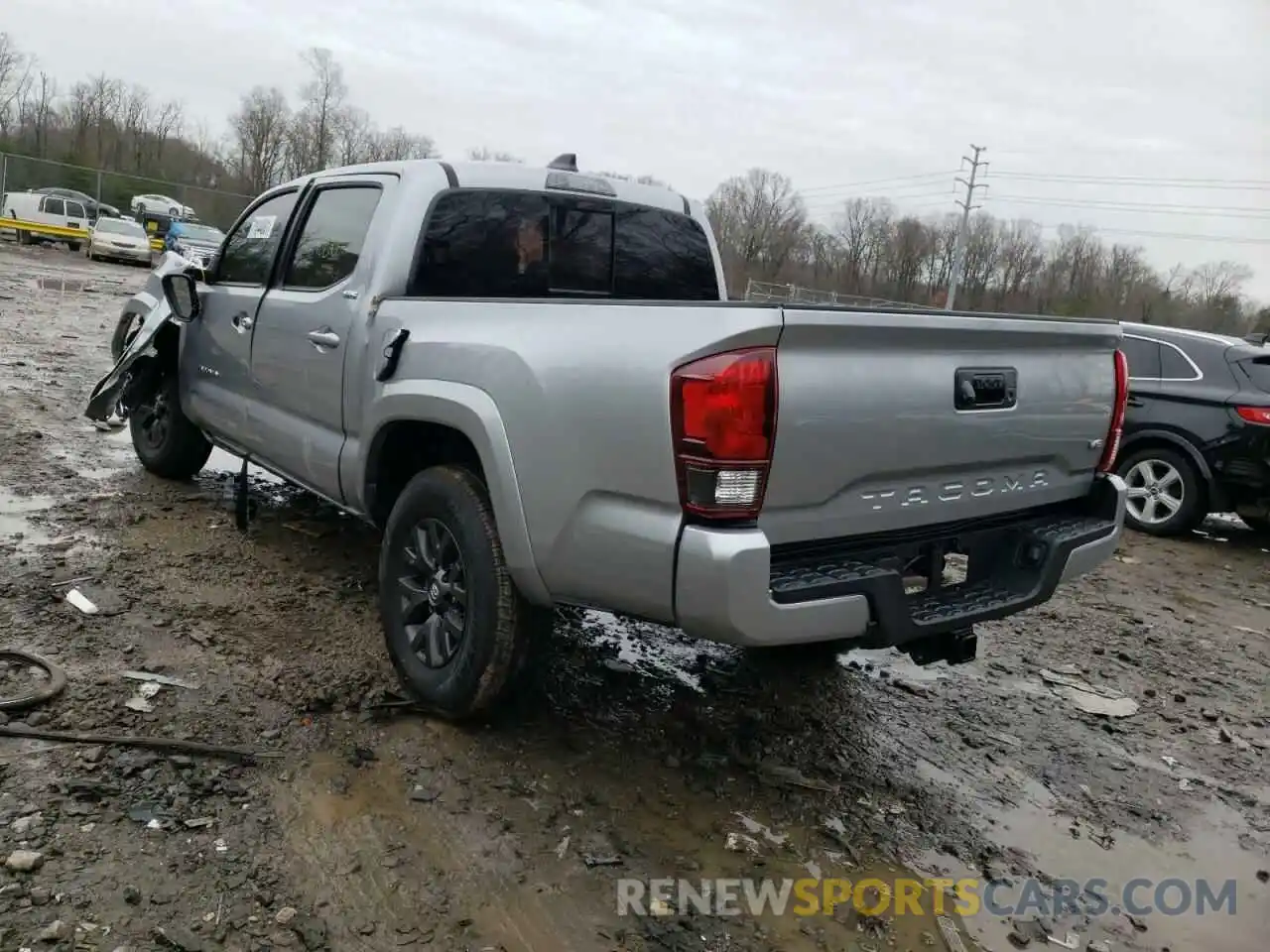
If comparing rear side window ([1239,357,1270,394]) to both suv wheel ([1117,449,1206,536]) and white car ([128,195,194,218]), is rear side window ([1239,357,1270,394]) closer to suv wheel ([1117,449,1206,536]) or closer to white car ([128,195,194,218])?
suv wheel ([1117,449,1206,536])

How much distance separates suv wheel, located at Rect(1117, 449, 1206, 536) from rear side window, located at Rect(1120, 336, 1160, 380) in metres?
0.65

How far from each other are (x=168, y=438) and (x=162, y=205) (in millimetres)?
39535

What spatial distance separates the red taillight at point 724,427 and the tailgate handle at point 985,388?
750 mm

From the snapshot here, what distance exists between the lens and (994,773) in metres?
3.59

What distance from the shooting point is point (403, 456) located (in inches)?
148

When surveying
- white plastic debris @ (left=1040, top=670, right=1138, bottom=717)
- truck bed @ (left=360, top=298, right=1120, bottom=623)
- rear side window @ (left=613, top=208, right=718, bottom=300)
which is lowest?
white plastic debris @ (left=1040, top=670, right=1138, bottom=717)

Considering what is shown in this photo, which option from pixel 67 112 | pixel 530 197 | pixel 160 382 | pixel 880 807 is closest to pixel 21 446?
pixel 160 382

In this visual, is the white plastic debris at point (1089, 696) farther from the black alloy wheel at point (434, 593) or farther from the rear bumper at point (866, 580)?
the black alloy wheel at point (434, 593)

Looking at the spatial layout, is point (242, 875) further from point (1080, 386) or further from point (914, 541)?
point (1080, 386)

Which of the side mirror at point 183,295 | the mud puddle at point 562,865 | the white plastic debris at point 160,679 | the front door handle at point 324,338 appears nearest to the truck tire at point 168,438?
the side mirror at point 183,295

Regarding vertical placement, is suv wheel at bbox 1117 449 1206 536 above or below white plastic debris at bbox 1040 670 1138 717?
above

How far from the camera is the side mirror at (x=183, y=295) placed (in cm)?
543

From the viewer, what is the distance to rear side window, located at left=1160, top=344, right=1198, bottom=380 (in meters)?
7.80

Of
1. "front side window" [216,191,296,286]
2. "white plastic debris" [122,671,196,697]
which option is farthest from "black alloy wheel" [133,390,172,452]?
"white plastic debris" [122,671,196,697]
